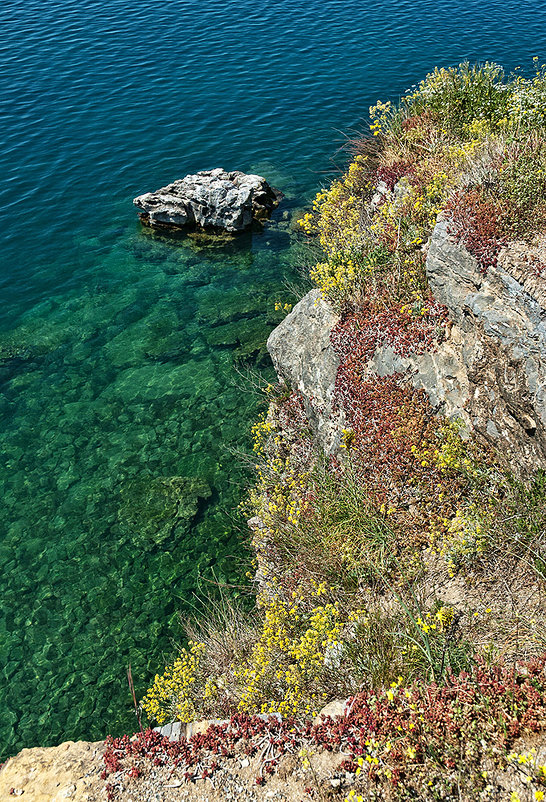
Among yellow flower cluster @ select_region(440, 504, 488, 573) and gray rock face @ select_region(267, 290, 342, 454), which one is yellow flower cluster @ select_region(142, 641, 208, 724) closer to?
yellow flower cluster @ select_region(440, 504, 488, 573)

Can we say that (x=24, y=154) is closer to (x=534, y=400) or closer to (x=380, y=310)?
(x=380, y=310)

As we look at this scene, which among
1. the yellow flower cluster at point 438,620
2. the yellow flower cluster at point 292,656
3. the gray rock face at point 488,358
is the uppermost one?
the gray rock face at point 488,358

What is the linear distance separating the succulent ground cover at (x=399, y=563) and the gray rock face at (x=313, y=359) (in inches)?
16.4

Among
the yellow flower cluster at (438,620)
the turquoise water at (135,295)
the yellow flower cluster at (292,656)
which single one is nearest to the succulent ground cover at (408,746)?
the yellow flower cluster at (292,656)

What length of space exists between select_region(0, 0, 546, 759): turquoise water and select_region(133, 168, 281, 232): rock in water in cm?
98

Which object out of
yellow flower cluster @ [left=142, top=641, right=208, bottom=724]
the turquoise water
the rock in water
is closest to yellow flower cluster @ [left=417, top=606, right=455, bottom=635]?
yellow flower cluster @ [left=142, top=641, right=208, bottom=724]

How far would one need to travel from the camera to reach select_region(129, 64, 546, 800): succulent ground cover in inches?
281

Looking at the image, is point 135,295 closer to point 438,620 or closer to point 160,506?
point 160,506

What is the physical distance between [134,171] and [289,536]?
24185 millimetres

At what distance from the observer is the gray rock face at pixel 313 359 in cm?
1345

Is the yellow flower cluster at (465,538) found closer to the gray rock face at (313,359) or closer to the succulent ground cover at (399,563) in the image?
the succulent ground cover at (399,563)

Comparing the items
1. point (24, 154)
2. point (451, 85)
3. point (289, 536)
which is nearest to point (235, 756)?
point (289, 536)

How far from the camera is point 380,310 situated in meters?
13.0

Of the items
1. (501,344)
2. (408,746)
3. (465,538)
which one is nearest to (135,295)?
(501,344)
